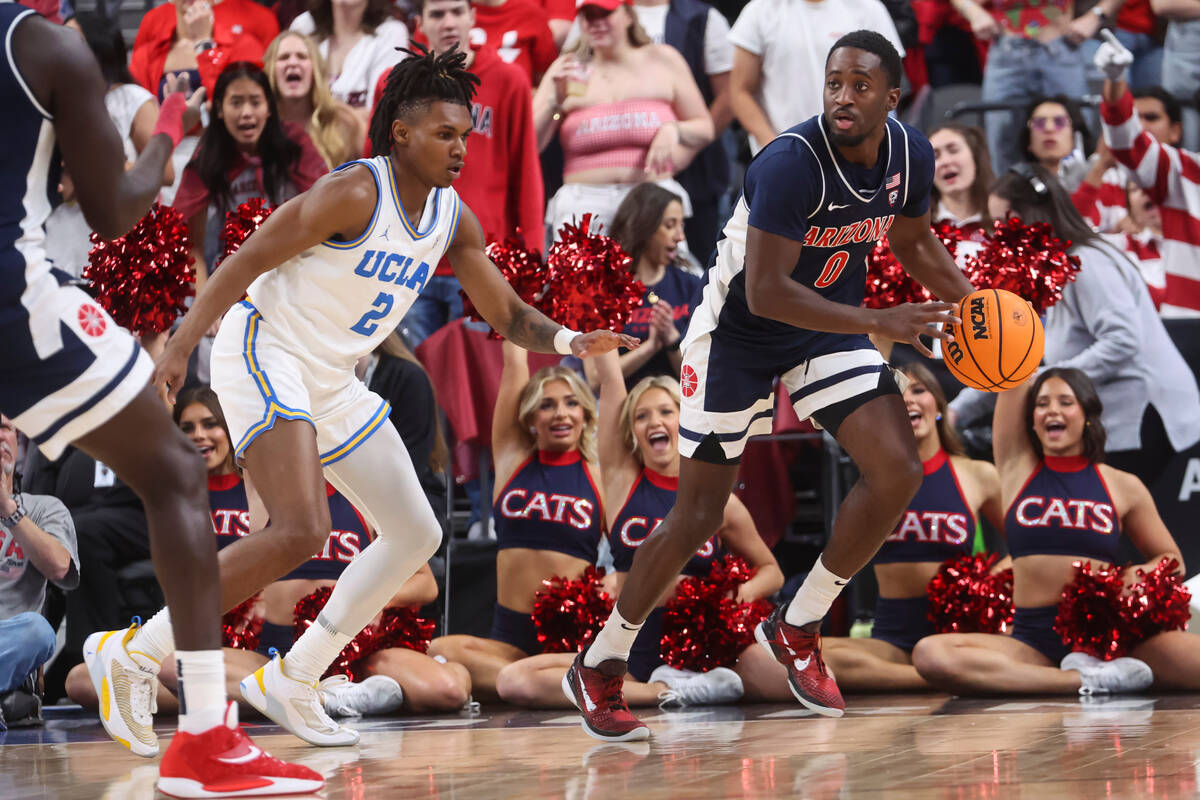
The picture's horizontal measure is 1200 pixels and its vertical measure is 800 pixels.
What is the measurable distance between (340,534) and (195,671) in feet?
9.29

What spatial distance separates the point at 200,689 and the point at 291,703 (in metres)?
1.28

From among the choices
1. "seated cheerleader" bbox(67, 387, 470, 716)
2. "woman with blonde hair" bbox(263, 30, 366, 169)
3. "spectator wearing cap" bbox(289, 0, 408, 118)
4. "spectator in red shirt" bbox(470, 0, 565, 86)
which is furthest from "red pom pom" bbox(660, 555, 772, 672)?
"spectator in red shirt" bbox(470, 0, 565, 86)

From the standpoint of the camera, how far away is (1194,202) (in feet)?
24.5

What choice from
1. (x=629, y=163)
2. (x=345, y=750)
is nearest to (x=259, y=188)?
Answer: (x=629, y=163)

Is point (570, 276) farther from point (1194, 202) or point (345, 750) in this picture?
point (1194, 202)

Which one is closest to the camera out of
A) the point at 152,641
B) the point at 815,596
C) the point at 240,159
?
the point at 152,641

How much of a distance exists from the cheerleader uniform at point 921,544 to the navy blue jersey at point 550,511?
48.9 inches

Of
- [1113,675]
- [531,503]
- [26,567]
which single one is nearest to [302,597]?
[531,503]

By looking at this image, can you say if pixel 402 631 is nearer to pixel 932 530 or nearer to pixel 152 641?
pixel 152 641

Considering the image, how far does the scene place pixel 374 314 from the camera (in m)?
4.36

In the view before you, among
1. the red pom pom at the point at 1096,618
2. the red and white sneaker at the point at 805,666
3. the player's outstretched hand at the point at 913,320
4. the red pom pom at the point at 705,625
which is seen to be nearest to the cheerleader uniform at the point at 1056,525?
the red pom pom at the point at 1096,618

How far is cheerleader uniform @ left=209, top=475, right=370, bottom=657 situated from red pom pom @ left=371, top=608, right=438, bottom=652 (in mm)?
273

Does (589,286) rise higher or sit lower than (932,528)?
higher

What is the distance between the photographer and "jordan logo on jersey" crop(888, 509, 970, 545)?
19.9ft
